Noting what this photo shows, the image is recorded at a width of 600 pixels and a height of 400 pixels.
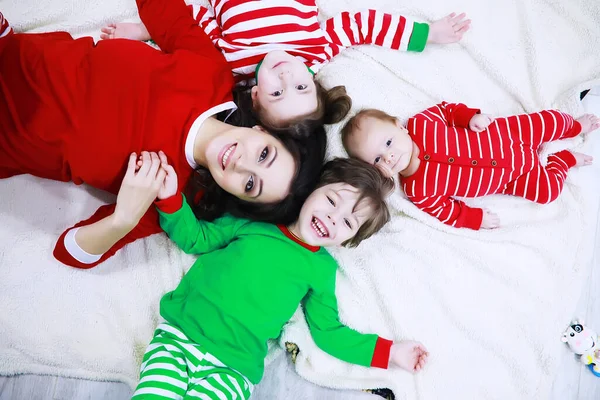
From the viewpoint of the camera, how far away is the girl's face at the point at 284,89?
1.27m

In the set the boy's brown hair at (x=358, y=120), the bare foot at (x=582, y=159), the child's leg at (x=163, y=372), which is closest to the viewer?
the child's leg at (x=163, y=372)

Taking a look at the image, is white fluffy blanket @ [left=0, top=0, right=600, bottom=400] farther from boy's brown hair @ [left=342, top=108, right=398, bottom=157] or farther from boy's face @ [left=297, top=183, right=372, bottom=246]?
boy's face @ [left=297, top=183, right=372, bottom=246]

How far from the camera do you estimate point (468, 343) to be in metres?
1.33

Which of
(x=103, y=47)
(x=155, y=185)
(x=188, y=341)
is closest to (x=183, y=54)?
(x=103, y=47)

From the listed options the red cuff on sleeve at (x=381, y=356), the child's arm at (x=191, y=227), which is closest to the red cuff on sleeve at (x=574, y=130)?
the red cuff on sleeve at (x=381, y=356)

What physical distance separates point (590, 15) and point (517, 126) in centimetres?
44

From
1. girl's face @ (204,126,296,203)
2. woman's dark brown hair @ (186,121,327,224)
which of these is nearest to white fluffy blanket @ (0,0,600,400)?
woman's dark brown hair @ (186,121,327,224)

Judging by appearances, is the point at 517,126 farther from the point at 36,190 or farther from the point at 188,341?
the point at 36,190

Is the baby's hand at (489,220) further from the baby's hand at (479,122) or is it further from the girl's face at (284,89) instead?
the girl's face at (284,89)

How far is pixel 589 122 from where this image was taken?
146cm

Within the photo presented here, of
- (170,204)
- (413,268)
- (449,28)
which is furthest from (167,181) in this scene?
(449,28)

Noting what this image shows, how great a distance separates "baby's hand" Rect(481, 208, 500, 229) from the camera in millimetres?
1399

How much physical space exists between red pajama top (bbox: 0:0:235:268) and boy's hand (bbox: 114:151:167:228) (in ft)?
0.20

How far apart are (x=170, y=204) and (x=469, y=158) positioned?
0.80m
